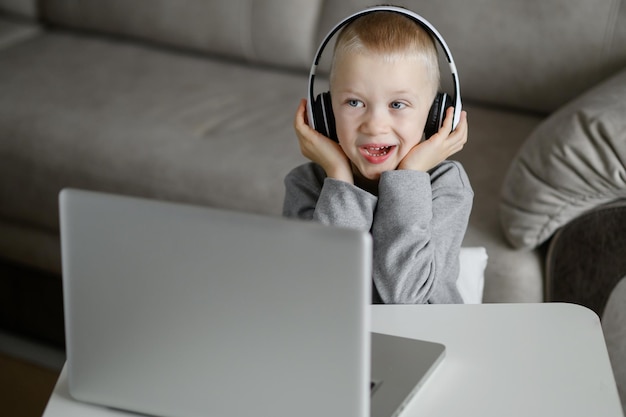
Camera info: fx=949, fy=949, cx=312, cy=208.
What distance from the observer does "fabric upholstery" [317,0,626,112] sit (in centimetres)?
208

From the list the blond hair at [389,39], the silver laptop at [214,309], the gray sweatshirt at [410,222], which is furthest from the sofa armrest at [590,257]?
the silver laptop at [214,309]

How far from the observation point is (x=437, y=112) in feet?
4.17

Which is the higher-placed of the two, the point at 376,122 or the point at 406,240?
the point at 376,122

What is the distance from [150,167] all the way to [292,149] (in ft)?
1.05

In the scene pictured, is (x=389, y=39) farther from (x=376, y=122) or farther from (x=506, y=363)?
(x=506, y=363)

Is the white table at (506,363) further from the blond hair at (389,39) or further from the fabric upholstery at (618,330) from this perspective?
the fabric upholstery at (618,330)

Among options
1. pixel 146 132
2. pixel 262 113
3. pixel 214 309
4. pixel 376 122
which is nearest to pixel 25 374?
pixel 146 132

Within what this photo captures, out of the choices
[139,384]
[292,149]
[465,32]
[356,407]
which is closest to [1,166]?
[292,149]

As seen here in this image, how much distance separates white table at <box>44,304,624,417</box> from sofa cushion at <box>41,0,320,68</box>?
1463mm

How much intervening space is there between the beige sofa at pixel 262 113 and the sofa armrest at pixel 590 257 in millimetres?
13

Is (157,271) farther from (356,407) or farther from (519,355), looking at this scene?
(519,355)

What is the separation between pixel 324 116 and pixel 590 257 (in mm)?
644

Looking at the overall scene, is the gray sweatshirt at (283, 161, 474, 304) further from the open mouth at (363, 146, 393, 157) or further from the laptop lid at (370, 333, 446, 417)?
the laptop lid at (370, 333, 446, 417)

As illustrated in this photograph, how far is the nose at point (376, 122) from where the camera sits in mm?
1210
